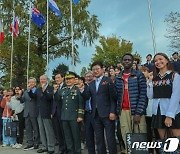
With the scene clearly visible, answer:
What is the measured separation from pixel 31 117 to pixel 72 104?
207 cm

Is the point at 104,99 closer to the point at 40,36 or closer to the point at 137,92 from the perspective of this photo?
the point at 137,92

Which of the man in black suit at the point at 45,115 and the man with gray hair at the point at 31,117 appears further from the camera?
the man with gray hair at the point at 31,117

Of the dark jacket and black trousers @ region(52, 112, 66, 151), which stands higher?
the dark jacket

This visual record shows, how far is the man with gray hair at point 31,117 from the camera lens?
8219 mm

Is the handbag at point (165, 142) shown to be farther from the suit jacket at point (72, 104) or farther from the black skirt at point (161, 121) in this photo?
the suit jacket at point (72, 104)

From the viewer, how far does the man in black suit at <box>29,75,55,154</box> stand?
7551 millimetres

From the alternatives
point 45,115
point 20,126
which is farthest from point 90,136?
point 20,126

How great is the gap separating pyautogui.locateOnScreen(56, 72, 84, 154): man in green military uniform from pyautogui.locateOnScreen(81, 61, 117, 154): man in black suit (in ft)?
2.50

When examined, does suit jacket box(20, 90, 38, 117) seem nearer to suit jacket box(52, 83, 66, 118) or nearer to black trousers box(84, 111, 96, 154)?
suit jacket box(52, 83, 66, 118)

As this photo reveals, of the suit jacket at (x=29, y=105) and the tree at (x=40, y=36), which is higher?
the tree at (x=40, y=36)

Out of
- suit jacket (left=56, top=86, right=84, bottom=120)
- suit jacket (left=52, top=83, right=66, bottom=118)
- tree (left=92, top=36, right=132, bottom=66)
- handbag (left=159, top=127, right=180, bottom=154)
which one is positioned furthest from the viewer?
tree (left=92, top=36, right=132, bottom=66)

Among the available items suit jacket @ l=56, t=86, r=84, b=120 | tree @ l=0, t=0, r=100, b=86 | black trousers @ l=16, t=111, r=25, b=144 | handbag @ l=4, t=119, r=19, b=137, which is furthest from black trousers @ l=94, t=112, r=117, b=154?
tree @ l=0, t=0, r=100, b=86

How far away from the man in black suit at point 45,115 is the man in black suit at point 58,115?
25cm

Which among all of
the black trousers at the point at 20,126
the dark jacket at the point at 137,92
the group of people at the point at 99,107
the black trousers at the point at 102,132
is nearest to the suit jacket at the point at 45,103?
the group of people at the point at 99,107
